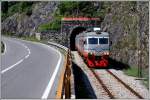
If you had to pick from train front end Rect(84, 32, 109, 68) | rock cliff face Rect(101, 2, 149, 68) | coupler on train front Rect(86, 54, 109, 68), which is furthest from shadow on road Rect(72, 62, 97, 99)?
rock cliff face Rect(101, 2, 149, 68)

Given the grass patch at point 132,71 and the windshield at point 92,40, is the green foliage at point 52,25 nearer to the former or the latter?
the windshield at point 92,40

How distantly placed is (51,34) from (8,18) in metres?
31.4

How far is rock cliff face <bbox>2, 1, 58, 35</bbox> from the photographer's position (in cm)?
8350

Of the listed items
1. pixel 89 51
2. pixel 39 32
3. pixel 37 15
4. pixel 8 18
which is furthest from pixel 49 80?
pixel 8 18

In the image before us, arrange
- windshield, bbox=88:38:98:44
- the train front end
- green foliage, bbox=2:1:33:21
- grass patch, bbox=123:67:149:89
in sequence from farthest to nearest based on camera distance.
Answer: green foliage, bbox=2:1:33:21 → windshield, bbox=88:38:98:44 → the train front end → grass patch, bbox=123:67:149:89

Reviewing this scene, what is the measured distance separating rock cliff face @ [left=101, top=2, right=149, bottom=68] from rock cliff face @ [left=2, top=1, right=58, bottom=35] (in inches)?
1336

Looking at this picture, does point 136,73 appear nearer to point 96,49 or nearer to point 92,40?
point 96,49

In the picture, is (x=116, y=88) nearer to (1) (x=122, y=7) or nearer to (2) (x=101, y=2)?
(1) (x=122, y=7)

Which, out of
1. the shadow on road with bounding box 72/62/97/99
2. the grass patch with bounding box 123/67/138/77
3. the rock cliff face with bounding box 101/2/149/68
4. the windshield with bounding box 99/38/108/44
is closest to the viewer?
the shadow on road with bounding box 72/62/97/99

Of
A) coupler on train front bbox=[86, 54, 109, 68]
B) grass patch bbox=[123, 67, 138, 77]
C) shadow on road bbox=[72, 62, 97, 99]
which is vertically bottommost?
grass patch bbox=[123, 67, 138, 77]

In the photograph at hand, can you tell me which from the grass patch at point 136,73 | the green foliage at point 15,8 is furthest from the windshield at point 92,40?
the green foliage at point 15,8

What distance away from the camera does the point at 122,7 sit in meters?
49.2

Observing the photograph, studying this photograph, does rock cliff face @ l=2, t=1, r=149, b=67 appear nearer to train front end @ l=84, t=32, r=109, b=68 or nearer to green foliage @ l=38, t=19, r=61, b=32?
train front end @ l=84, t=32, r=109, b=68

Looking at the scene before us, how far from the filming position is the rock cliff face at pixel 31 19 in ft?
274
